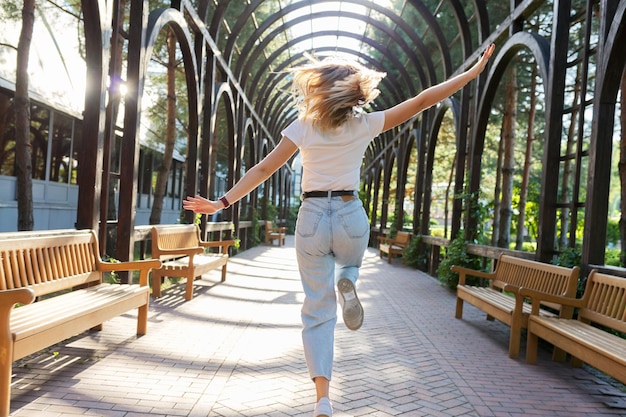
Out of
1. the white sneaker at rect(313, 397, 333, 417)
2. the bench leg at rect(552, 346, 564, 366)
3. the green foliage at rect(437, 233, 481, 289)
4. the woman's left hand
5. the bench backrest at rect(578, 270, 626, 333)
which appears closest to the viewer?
the white sneaker at rect(313, 397, 333, 417)

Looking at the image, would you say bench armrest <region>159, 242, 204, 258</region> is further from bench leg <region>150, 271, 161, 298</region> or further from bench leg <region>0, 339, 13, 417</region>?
bench leg <region>0, 339, 13, 417</region>

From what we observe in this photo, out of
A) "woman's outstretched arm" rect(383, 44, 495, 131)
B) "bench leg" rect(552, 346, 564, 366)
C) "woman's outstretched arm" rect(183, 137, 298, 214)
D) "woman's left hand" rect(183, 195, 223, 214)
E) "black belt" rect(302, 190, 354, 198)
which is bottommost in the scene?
"bench leg" rect(552, 346, 564, 366)

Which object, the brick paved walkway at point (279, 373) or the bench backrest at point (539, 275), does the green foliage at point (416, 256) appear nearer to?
the bench backrest at point (539, 275)

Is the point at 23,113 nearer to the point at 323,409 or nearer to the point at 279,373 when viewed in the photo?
the point at 279,373

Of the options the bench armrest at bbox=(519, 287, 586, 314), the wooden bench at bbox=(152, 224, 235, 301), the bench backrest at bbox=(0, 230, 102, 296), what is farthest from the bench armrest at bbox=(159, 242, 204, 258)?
the bench armrest at bbox=(519, 287, 586, 314)

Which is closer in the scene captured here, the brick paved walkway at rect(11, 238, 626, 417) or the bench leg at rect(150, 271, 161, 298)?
the brick paved walkway at rect(11, 238, 626, 417)

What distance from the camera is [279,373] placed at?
12.9ft

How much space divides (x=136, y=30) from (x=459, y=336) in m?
5.28

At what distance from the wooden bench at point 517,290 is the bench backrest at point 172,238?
12.7 ft

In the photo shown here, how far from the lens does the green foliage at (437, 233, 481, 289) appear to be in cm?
929

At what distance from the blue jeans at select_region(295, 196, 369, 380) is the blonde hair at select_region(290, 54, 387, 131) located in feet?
1.28

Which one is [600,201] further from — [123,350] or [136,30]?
[136,30]

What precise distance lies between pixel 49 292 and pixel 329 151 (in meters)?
2.63

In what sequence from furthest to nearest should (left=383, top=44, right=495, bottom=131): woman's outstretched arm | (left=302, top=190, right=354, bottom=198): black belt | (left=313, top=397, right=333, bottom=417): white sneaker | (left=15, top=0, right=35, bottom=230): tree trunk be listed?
(left=15, top=0, right=35, bottom=230): tree trunk
(left=383, top=44, right=495, bottom=131): woman's outstretched arm
(left=302, top=190, right=354, bottom=198): black belt
(left=313, top=397, right=333, bottom=417): white sneaker
